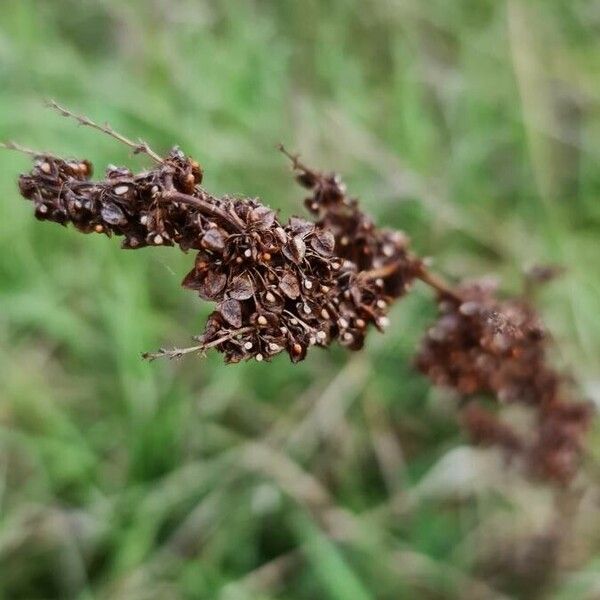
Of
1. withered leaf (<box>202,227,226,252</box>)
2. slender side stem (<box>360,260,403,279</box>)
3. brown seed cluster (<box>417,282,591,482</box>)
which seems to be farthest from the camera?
brown seed cluster (<box>417,282,591,482</box>)

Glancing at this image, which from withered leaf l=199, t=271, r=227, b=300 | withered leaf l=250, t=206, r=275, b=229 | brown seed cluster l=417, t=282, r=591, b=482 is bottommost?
withered leaf l=199, t=271, r=227, b=300

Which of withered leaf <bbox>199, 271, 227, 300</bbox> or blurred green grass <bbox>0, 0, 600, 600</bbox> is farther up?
blurred green grass <bbox>0, 0, 600, 600</bbox>

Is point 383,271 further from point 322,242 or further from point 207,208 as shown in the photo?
point 207,208

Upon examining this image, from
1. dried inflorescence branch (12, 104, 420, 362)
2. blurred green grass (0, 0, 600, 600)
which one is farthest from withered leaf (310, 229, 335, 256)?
blurred green grass (0, 0, 600, 600)

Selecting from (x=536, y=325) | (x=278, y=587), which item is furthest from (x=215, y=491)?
(x=536, y=325)

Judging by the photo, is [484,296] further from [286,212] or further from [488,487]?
[286,212]

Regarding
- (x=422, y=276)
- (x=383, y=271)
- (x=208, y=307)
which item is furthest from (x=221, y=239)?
(x=208, y=307)

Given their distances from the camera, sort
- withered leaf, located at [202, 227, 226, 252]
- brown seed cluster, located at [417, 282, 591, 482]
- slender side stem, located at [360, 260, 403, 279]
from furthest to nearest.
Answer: brown seed cluster, located at [417, 282, 591, 482], slender side stem, located at [360, 260, 403, 279], withered leaf, located at [202, 227, 226, 252]

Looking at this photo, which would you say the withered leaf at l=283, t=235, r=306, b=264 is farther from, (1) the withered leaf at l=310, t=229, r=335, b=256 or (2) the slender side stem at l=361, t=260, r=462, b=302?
(2) the slender side stem at l=361, t=260, r=462, b=302
